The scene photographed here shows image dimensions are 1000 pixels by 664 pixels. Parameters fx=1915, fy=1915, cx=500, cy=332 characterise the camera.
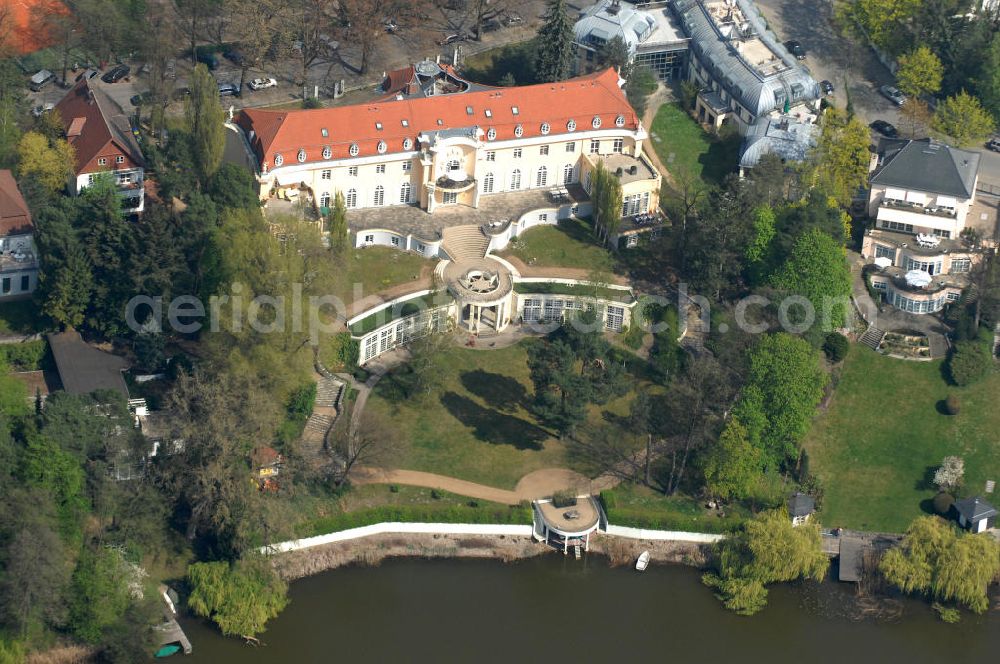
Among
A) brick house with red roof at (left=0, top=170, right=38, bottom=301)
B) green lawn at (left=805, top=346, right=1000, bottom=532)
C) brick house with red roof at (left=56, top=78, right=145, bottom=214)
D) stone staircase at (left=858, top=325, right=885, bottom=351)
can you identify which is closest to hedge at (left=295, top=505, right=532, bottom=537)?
green lawn at (left=805, top=346, right=1000, bottom=532)

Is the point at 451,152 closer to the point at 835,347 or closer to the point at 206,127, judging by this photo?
the point at 206,127

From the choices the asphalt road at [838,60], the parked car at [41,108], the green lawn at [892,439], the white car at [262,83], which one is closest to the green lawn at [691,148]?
the asphalt road at [838,60]

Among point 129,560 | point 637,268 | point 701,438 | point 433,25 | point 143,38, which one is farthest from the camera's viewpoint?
point 433,25

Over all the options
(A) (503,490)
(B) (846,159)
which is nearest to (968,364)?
(B) (846,159)

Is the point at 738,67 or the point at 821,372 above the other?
the point at 738,67

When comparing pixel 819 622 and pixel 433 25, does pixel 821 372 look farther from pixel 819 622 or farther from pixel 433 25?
pixel 433 25

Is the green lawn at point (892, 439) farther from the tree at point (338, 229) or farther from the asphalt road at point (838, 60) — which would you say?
the tree at point (338, 229)

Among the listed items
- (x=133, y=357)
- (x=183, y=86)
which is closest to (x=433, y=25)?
(x=183, y=86)
